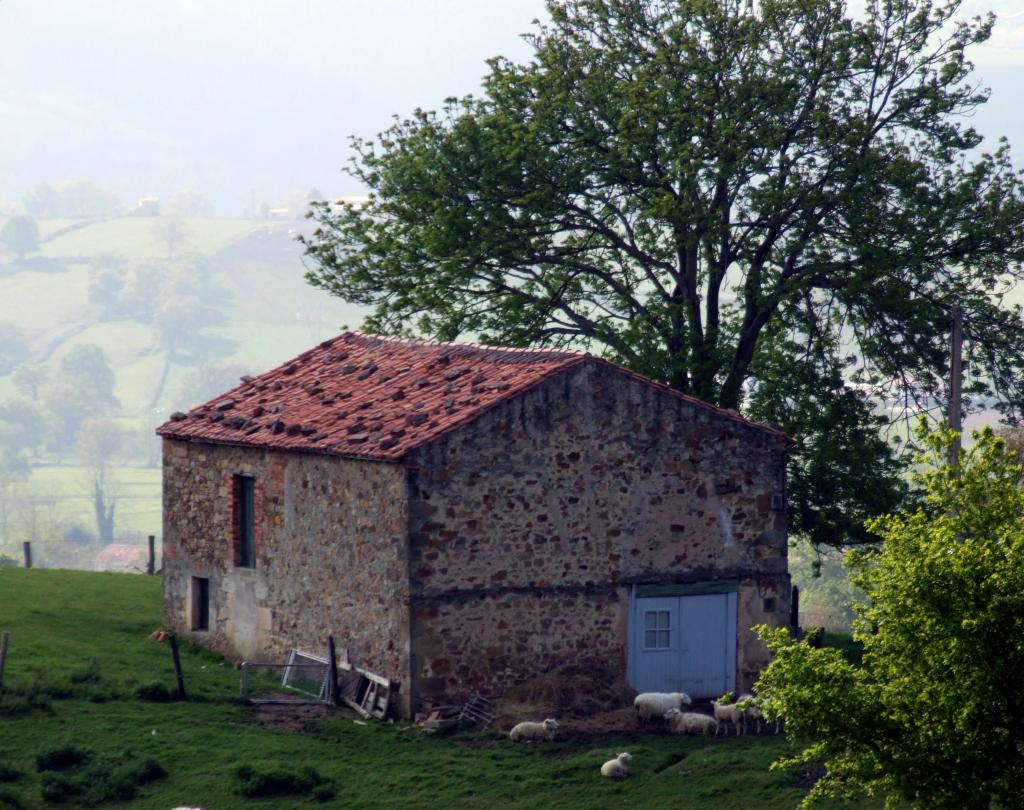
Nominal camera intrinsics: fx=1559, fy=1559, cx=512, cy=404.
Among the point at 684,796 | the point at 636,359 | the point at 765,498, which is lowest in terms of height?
→ the point at 684,796

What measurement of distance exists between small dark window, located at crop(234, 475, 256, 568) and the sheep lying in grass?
799cm

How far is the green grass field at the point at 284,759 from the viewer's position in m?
22.5

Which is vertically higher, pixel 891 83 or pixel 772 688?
pixel 891 83

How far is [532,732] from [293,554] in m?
6.67

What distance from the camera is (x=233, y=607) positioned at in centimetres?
3192

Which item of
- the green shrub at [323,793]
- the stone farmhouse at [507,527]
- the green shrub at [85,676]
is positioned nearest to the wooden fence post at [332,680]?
the stone farmhouse at [507,527]

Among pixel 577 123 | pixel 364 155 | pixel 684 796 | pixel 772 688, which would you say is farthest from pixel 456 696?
pixel 364 155

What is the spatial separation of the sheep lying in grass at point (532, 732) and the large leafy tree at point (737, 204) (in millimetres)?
12272

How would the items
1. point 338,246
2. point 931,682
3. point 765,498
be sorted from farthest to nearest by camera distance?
point 338,246
point 765,498
point 931,682

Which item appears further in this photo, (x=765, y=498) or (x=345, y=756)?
(x=765, y=498)

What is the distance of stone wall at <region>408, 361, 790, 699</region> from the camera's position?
1056 inches

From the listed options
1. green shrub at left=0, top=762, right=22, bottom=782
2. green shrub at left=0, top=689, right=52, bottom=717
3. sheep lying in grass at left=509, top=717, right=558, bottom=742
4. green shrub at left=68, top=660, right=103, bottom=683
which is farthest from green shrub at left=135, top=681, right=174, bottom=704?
sheep lying in grass at left=509, top=717, right=558, bottom=742

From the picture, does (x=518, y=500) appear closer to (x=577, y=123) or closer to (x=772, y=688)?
(x=772, y=688)

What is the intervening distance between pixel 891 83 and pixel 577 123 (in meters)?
7.77
